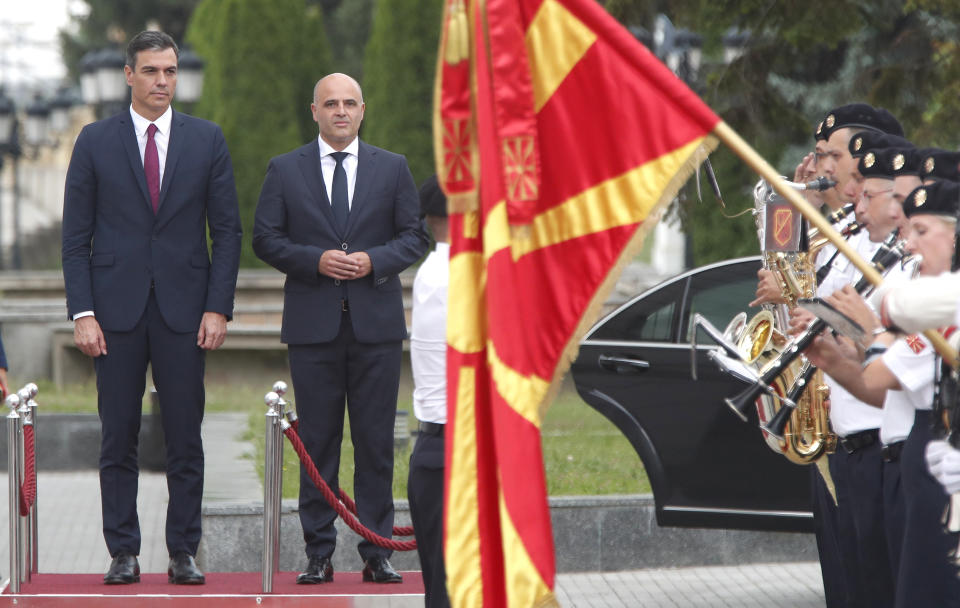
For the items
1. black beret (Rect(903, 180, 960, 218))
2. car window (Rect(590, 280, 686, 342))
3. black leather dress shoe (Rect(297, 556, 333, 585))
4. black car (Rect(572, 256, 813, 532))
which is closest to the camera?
black beret (Rect(903, 180, 960, 218))

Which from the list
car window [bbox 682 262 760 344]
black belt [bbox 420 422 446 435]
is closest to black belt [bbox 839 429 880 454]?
black belt [bbox 420 422 446 435]

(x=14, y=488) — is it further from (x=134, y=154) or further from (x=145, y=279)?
(x=134, y=154)

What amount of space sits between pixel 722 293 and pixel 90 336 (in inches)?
124

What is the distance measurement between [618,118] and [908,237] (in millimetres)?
887

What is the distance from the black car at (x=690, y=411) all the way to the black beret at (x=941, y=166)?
2.81 metres

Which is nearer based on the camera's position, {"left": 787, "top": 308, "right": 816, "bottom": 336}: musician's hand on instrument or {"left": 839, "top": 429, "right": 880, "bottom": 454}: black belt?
{"left": 787, "top": 308, "right": 816, "bottom": 336}: musician's hand on instrument

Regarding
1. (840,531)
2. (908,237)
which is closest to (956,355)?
(908,237)

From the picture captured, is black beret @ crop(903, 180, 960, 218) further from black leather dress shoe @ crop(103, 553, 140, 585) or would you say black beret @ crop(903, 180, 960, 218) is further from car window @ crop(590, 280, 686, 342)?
black leather dress shoe @ crop(103, 553, 140, 585)

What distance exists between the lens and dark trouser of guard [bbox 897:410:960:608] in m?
4.09

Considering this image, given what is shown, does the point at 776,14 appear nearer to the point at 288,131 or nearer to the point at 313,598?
the point at 313,598

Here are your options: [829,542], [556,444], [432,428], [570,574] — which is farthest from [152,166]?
[556,444]

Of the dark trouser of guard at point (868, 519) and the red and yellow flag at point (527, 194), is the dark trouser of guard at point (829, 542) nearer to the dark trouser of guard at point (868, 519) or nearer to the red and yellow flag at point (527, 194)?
the dark trouser of guard at point (868, 519)

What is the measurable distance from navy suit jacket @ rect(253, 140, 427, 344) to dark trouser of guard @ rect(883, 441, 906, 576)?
2.56 metres

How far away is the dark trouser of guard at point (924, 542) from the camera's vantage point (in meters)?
4.09
